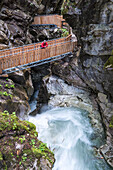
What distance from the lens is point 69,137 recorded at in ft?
32.9

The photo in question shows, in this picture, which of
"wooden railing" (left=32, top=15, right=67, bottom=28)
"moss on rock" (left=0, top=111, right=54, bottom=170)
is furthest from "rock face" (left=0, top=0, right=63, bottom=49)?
"moss on rock" (left=0, top=111, right=54, bottom=170)

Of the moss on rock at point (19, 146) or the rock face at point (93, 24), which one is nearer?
the moss on rock at point (19, 146)

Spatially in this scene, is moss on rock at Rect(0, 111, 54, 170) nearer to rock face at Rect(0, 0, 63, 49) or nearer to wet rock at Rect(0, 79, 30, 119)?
wet rock at Rect(0, 79, 30, 119)

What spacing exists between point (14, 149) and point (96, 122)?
8.28m

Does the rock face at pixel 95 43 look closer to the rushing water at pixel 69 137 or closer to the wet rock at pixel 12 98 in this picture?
the rushing water at pixel 69 137

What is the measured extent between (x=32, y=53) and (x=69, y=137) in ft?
23.3

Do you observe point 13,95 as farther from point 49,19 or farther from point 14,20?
point 49,19

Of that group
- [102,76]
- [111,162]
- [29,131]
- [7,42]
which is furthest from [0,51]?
[111,162]

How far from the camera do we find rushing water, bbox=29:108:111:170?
8281 millimetres


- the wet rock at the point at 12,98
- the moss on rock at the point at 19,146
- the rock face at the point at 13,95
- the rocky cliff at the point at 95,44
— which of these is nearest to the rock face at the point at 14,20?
the rock face at the point at 13,95

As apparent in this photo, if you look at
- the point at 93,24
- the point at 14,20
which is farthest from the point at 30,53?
the point at 93,24

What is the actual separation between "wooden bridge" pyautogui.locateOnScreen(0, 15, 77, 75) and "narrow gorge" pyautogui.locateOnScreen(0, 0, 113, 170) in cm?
77

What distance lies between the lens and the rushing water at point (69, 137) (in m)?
8.28

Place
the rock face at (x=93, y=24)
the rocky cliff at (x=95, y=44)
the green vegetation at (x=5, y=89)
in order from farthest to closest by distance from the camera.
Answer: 1. the rock face at (x=93, y=24)
2. the rocky cliff at (x=95, y=44)
3. the green vegetation at (x=5, y=89)
